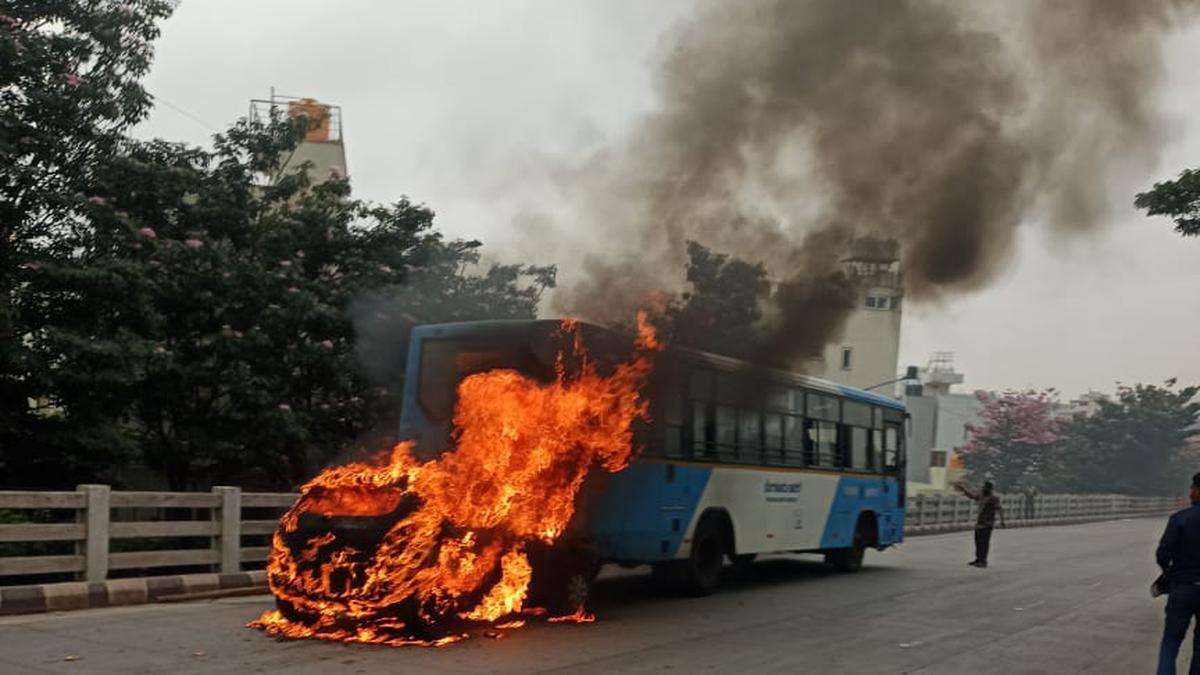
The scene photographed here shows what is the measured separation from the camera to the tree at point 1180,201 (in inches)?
485

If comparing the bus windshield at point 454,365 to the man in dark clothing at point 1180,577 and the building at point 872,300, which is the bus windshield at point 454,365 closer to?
the building at point 872,300

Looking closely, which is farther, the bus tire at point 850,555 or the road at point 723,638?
the bus tire at point 850,555

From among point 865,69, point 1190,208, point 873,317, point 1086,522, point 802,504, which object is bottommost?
point 1086,522

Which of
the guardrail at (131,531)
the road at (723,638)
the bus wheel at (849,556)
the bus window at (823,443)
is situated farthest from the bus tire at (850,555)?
the guardrail at (131,531)

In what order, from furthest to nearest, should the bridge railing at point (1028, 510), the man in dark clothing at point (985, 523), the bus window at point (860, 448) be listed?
1. the bridge railing at point (1028, 510)
2. the man in dark clothing at point (985, 523)
3. the bus window at point (860, 448)

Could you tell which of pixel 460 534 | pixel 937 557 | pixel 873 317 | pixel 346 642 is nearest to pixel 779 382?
pixel 873 317

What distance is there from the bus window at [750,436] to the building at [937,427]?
3277cm

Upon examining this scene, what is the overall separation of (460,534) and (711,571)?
15.2 feet

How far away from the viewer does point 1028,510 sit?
37562mm

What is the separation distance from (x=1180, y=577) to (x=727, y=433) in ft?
19.7

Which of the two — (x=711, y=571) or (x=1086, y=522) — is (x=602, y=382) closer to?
(x=711, y=571)

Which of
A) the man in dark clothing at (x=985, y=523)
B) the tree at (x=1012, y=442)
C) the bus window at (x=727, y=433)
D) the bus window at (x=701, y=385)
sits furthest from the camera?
the tree at (x=1012, y=442)

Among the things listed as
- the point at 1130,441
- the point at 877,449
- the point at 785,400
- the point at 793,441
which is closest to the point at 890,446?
the point at 877,449

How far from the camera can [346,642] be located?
841 centimetres
